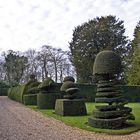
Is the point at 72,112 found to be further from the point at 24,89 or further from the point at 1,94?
the point at 1,94

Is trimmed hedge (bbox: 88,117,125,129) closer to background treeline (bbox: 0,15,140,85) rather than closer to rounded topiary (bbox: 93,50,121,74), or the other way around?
rounded topiary (bbox: 93,50,121,74)

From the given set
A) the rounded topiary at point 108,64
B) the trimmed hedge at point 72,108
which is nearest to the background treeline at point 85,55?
the trimmed hedge at point 72,108

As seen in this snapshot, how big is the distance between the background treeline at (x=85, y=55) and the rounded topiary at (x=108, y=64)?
23804 mm

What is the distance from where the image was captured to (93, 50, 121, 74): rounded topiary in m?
14.0

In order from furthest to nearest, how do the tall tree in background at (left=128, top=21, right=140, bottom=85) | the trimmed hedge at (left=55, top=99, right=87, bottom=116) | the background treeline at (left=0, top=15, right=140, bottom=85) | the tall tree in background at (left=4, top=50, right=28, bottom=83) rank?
the tall tree in background at (left=4, top=50, right=28, bottom=83) → the background treeline at (left=0, top=15, right=140, bottom=85) → the tall tree in background at (left=128, top=21, right=140, bottom=85) → the trimmed hedge at (left=55, top=99, right=87, bottom=116)

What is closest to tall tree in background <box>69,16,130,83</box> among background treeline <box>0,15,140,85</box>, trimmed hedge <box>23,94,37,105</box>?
background treeline <box>0,15,140,85</box>

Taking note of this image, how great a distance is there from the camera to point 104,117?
13586mm

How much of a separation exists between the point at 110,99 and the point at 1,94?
1630 inches

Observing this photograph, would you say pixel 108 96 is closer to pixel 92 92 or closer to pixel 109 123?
pixel 109 123

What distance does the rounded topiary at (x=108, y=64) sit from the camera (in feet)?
45.8

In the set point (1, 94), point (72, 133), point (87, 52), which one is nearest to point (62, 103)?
point (72, 133)

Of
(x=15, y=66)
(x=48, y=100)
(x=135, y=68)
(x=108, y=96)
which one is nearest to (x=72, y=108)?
(x=108, y=96)

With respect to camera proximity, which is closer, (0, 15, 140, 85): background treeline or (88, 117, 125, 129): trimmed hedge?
(88, 117, 125, 129): trimmed hedge

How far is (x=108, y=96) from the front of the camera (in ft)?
Result: 46.1
